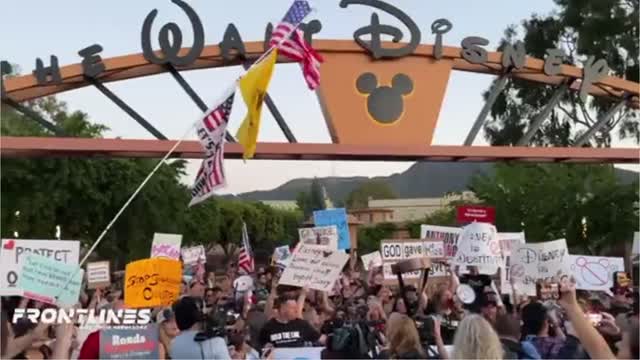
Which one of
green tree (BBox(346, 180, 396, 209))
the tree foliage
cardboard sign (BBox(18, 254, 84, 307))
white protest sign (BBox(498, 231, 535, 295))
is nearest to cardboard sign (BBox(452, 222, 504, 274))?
white protest sign (BBox(498, 231, 535, 295))

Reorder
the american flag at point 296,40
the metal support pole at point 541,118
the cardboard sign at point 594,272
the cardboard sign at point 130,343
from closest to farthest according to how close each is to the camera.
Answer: the cardboard sign at point 130,343 < the american flag at point 296,40 < the cardboard sign at point 594,272 < the metal support pole at point 541,118

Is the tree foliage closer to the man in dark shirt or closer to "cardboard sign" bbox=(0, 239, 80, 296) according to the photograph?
"cardboard sign" bbox=(0, 239, 80, 296)

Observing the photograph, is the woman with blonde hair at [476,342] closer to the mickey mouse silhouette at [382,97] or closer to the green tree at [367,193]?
the mickey mouse silhouette at [382,97]

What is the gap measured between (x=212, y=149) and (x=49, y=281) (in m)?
2.23

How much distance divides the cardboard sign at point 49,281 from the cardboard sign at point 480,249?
6502 millimetres

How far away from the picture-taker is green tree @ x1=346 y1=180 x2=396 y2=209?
127 m

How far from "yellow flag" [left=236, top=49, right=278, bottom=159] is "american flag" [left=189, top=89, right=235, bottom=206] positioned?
31 centimetres

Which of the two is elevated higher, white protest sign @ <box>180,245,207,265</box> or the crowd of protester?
white protest sign @ <box>180,245,207,265</box>

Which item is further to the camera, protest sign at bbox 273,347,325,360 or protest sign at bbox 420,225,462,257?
protest sign at bbox 420,225,462,257

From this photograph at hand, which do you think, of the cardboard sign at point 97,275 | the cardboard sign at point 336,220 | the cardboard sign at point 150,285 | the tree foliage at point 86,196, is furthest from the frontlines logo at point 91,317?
the tree foliage at point 86,196

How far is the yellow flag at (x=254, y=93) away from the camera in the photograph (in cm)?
1002

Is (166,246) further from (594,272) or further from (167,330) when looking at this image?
(167,330)

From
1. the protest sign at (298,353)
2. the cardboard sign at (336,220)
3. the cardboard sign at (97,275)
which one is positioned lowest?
the protest sign at (298,353)

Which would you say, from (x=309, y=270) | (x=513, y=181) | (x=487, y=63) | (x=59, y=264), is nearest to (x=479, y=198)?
(x=513, y=181)
